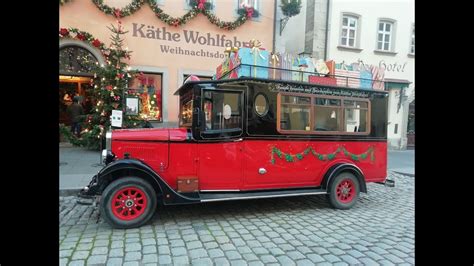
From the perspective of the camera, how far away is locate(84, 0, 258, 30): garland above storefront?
10812 millimetres

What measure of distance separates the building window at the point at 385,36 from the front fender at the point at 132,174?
1428cm

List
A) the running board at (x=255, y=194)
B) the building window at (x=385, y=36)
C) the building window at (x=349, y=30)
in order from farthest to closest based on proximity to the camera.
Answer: the building window at (x=385, y=36) → the building window at (x=349, y=30) → the running board at (x=255, y=194)

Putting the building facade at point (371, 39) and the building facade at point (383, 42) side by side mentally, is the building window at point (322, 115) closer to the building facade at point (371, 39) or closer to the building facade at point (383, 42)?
the building facade at point (371, 39)

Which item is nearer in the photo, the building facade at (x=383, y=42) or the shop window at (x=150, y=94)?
the shop window at (x=150, y=94)

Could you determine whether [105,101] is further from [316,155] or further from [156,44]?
[316,155]

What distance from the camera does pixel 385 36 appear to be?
593 inches

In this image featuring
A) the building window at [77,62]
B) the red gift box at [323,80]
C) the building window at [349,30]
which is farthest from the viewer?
the building window at [349,30]

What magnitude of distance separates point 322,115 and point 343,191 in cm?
150

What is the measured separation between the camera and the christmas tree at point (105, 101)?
9680mm

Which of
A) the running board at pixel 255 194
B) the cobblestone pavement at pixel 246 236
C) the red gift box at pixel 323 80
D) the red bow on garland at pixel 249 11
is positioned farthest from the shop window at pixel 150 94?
the red gift box at pixel 323 80
